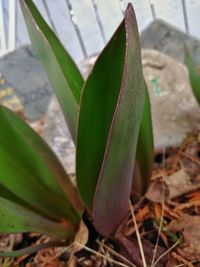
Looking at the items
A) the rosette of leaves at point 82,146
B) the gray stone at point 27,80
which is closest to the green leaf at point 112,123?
the rosette of leaves at point 82,146

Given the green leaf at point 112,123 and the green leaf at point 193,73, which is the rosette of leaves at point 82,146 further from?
the green leaf at point 193,73

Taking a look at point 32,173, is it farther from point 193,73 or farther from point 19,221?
point 193,73

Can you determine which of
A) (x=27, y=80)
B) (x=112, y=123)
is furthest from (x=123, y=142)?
(x=27, y=80)

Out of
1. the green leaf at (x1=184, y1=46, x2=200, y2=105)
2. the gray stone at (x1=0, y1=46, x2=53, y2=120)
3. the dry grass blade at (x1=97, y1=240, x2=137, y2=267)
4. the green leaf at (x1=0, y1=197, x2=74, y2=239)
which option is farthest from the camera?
the gray stone at (x1=0, y1=46, x2=53, y2=120)

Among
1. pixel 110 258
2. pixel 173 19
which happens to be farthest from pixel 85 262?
pixel 173 19

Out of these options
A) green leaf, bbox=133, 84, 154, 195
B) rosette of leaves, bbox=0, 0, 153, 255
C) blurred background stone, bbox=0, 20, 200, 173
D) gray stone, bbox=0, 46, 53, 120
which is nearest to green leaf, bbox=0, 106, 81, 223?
rosette of leaves, bbox=0, 0, 153, 255

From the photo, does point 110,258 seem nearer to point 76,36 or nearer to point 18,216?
point 18,216

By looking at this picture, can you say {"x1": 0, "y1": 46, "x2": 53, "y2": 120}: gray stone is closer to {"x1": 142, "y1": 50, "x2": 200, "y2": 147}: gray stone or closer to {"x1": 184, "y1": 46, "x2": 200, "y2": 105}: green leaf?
{"x1": 142, "y1": 50, "x2": 200, "y2": 147}: gray stone
